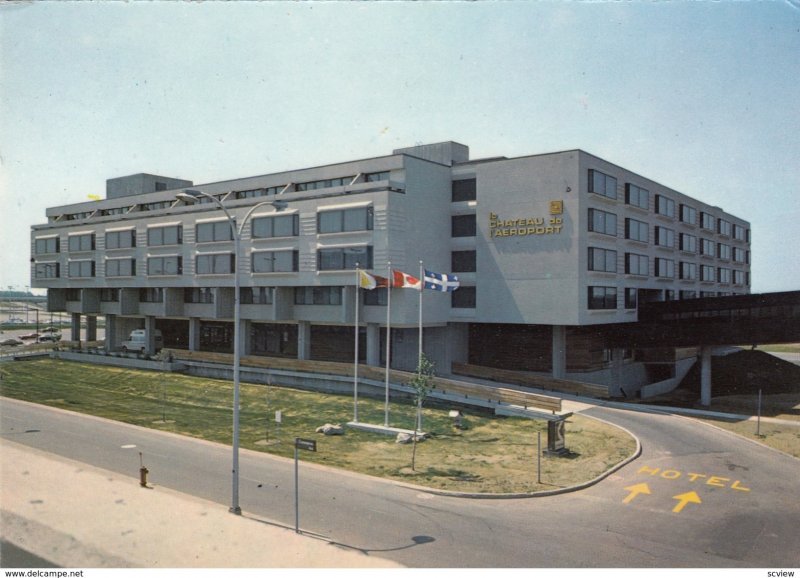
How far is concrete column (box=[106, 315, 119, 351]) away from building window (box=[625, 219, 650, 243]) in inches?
2433

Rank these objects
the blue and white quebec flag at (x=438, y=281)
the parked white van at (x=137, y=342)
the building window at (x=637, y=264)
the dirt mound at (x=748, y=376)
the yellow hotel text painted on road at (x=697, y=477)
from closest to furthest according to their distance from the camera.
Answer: the yellow hotel text painted on road at (x=697, y=477) < the blue and white quebec flag at (x=438, y=281) < the building window at (x=637, y=264) < the dirt mound at (x=748, y=376) < the parked white van at (x=137, y=342)

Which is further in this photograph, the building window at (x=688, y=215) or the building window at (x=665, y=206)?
the building window at (x=688, y=215)

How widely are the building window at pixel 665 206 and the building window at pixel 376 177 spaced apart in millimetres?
28008

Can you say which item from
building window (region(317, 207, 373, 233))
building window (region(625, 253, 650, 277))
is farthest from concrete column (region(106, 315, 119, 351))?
building window (region(625, 253, 650, 277))

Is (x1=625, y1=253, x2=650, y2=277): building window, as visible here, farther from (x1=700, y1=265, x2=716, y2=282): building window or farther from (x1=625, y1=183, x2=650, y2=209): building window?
(x1=700, y1=265, x2=716, y2=282): building window

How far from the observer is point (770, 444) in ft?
100

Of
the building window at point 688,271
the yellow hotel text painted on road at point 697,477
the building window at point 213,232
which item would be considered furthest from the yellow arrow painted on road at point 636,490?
the building window at point 688,271

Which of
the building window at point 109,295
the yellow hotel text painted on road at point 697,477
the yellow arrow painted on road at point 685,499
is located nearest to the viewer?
the yellow arrow painted on road at point 685,499

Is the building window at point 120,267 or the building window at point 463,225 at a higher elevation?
the building window at point 463,225

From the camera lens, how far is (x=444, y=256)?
51.3 metres

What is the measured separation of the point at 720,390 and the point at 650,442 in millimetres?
33402

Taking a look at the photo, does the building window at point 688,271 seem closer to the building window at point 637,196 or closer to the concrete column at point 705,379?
the building window at point 637,196

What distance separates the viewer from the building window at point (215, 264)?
57938 mm

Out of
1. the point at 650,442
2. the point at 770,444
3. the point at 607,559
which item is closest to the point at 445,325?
the point at 650,442
